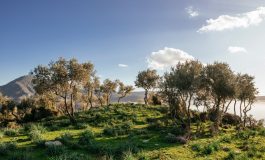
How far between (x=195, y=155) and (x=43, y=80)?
3078cm

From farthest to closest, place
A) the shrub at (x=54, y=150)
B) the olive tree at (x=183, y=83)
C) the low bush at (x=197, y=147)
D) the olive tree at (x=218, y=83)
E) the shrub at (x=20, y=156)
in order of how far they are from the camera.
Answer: the olive tree at (x=218, y=83)
the olive tree at (x=183, y=83)
the low bush at (x=197, y=147)
the shrub at (x=54, y=150)
the shrub at (x=20, y=156)

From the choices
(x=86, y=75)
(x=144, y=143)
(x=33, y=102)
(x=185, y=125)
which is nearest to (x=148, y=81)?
(x=33, y=102)

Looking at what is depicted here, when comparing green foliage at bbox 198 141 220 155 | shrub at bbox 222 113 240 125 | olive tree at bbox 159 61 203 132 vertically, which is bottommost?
green foliage at bbox 198 141 220 155

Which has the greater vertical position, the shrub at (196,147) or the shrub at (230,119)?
the shrub at (230,119)

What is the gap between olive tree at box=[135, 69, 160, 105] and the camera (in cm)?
8719

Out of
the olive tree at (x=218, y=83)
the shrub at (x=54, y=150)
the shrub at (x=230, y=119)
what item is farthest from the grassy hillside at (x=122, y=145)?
the shrub at (x=230, y=119)

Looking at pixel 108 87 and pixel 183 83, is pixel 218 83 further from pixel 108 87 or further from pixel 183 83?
pixel 108 87

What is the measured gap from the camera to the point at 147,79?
87.2 m

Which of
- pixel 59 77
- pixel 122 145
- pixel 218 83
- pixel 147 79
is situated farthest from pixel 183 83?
pixel 147 79

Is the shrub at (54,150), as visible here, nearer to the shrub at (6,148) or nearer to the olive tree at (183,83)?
the shrub at (6,148)

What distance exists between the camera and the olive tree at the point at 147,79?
286ft

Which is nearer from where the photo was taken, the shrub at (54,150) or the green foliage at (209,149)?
the shrub at (54,150)

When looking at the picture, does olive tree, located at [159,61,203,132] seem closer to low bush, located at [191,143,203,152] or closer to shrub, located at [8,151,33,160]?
low bush, located at [191,143,203,152]

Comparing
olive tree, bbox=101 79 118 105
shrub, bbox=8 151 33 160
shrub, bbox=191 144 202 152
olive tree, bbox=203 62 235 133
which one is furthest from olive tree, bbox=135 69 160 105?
shrub, bbox=8 151 33 160
